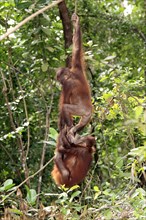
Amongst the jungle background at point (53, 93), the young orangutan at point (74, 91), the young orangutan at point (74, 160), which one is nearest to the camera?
the young orangutan at point (74, 91)

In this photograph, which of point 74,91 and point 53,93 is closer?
point 74,91

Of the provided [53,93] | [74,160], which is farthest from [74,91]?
[53,93]

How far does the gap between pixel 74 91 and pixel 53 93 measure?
6.10 feet

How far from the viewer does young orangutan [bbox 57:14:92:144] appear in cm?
279

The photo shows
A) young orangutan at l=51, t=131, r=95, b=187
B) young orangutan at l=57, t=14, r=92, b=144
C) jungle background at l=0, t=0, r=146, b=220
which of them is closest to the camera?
young orangutan at l=57, t=14, r=92, b=144

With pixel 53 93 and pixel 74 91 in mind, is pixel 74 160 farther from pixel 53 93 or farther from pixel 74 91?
pixel 53 93

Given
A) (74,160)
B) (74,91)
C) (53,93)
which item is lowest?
(74,160)

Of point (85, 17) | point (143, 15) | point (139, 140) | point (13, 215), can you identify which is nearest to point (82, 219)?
point (13, 215)

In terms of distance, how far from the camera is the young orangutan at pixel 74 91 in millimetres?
2793

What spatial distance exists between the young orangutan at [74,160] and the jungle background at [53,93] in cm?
14

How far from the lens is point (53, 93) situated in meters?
4.75

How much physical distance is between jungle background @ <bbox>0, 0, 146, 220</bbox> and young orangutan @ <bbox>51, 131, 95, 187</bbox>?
0.14 meters

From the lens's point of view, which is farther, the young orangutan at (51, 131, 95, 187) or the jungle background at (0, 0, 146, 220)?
the jungle background at (0, 0, 146, 220)

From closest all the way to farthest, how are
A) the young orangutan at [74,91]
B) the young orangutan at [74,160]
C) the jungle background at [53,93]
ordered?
the young orangutan at [74,91] → the young orangutan at [74,160] → the jungle background at [53,93]
